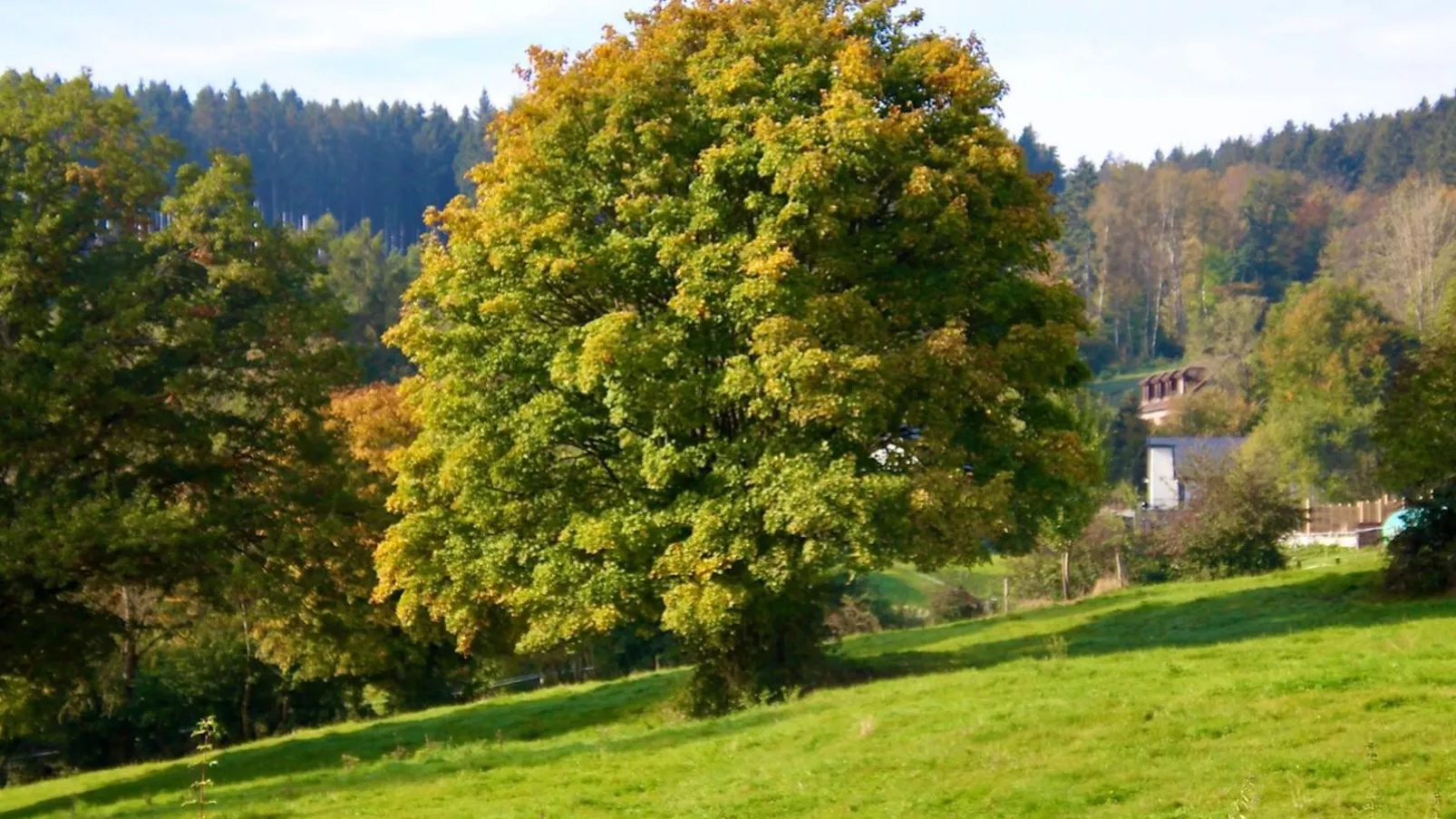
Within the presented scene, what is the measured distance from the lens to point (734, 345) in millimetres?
25188

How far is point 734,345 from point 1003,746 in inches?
379

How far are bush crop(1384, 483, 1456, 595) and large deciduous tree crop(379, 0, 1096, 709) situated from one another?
7458mm

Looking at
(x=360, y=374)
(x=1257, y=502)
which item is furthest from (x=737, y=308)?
(x=1257, y=502)

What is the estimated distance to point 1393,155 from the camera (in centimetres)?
19475

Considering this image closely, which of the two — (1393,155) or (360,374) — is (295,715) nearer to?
(360,374)

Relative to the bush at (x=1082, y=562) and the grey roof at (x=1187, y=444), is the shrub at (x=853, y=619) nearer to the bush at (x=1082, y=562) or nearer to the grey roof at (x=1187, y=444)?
the bush at (x=1082, y=562)

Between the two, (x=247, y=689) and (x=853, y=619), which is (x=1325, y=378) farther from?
(x=247, y=689)

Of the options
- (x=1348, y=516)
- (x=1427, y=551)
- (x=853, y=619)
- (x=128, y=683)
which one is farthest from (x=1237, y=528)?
(x=128, y=683)

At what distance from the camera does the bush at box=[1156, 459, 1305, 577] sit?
4044cm

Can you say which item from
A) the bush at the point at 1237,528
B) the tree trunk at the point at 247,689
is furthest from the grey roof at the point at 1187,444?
the tree trunk at the point at 247,689

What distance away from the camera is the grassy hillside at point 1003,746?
15039 millimetres

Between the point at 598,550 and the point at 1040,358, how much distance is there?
8.20m

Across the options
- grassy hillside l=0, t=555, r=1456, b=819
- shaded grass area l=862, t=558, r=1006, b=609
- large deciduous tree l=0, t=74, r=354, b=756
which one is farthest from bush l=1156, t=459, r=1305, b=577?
large deciduous tree l=0, t=74, r=354, b=756

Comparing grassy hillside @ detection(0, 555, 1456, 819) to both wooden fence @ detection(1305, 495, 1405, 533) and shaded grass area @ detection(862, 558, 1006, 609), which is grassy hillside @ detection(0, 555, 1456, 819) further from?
wooden fence @ detection(1305, 495, 1405, 533)
